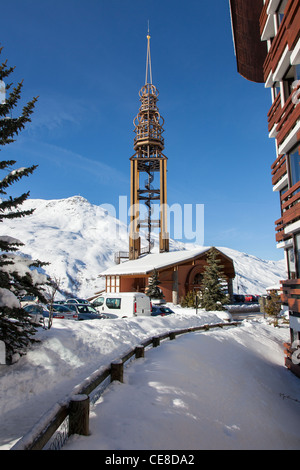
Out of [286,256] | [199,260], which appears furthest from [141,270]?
[286,256]

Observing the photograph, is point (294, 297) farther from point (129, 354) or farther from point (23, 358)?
point (23, 358)

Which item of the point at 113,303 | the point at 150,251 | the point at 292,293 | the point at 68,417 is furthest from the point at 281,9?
the point at 150,251

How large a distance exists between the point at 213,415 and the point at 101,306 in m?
15.2

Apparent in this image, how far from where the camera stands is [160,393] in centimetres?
645

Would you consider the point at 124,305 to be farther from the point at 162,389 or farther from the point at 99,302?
the point at 162,389

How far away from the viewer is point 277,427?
7562 millimetres

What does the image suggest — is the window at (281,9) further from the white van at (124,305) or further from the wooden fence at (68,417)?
the white van at (124,305)

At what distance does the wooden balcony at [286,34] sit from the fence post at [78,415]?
10958mm

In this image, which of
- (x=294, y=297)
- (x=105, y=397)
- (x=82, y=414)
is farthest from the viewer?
(x=294, y=297)

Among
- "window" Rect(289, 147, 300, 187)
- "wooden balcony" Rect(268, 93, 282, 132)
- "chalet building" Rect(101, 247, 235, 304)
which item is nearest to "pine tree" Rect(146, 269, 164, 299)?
"chalet building" Rect(101, 247, 235, 304)

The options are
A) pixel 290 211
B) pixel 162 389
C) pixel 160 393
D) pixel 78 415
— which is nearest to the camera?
pixel 78 415

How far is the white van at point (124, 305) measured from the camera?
19.6 m

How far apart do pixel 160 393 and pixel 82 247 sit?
97.9 m
